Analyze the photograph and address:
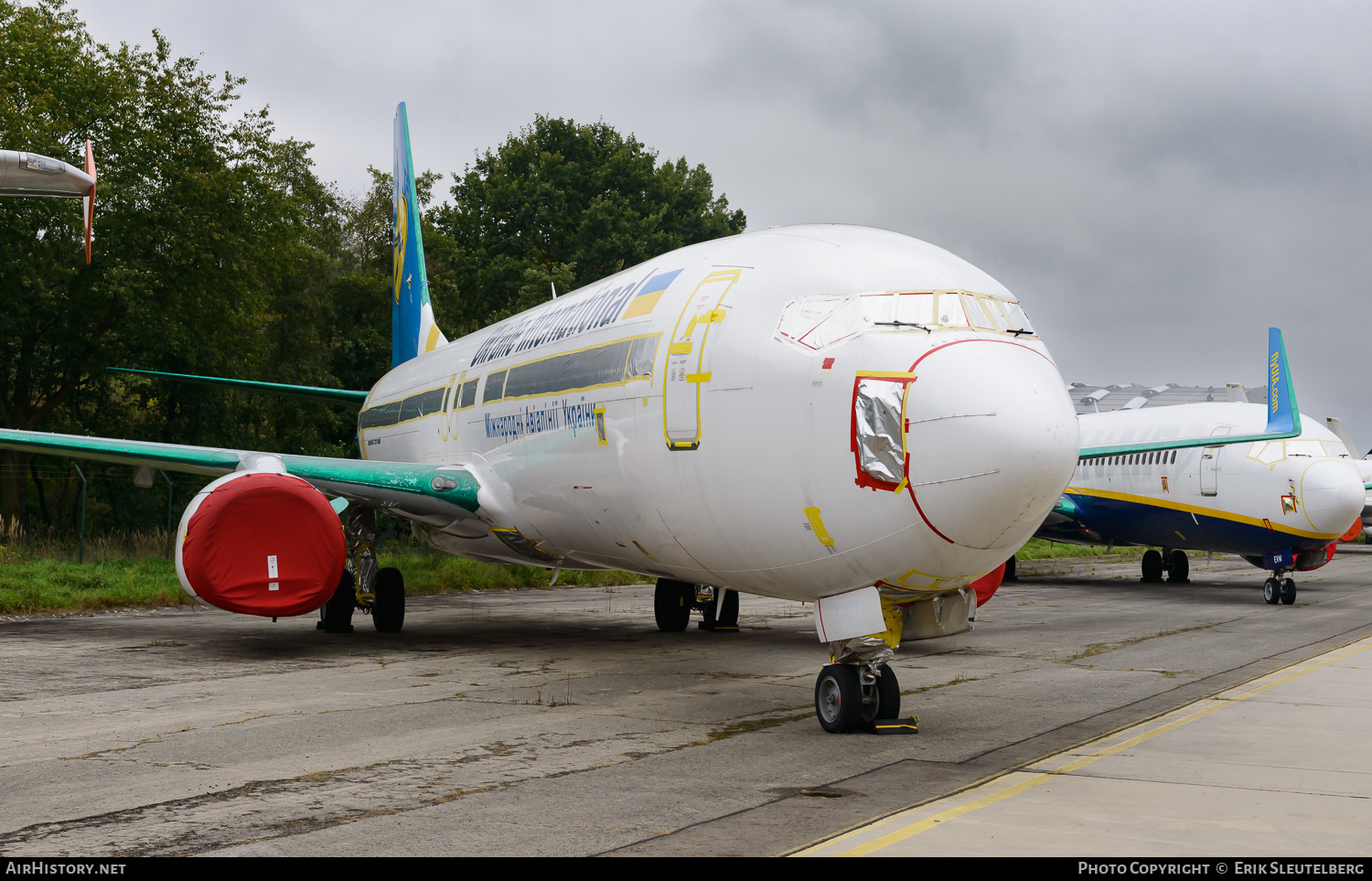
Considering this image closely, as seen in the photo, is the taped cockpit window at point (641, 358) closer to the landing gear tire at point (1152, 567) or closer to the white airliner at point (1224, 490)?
the white airliner at point (1224, 490)

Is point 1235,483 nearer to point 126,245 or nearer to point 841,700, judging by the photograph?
point 841,700

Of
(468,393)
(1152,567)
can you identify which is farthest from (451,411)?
(1152,567)

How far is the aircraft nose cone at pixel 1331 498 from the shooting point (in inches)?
747

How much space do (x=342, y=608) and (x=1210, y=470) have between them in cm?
1547

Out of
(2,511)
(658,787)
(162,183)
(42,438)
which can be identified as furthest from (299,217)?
(658,787)

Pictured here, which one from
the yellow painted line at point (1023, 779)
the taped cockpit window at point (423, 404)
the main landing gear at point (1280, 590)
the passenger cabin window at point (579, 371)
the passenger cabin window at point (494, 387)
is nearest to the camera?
the yellow painted line at point (1023, 779)

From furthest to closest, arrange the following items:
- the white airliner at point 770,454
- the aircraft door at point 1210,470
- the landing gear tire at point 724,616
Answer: the aircraft door at point 1210,470
the landing gear tire at point 724,616
the white airliner at point 770,454

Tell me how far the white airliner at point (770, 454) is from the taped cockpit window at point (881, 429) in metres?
0.01

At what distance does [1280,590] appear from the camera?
20.0 meters

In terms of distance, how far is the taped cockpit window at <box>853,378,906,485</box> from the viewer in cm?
648

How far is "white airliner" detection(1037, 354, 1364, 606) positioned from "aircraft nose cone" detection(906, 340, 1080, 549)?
11439 mm

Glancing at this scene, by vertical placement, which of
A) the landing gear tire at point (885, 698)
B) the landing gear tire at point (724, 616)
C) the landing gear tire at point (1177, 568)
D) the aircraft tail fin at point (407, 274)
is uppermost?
the aircraft tail fin at point (407, 274)

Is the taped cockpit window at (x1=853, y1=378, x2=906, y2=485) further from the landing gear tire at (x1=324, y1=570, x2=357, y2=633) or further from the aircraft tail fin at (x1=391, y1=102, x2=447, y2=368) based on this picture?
the aircraft tail fin at (x1=391, y1=102, x2=447, y2=368)

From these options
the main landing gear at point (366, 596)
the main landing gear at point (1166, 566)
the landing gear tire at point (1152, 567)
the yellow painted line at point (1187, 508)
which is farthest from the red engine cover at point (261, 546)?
the landing gear tire at point (1152, 567)
